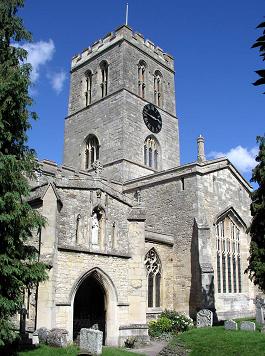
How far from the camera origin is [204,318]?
19.8 meters

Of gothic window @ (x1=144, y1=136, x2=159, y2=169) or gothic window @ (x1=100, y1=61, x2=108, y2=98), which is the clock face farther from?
gothic window @ (x1=100, y1=61, x2=108, y2=98)

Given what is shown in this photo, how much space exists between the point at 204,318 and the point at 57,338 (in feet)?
27.0

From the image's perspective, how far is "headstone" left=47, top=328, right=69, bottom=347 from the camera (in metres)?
14.1

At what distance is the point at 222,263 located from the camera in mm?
24797

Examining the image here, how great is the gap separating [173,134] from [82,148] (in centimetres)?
822

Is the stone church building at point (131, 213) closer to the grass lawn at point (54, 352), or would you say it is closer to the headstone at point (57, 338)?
the headstone at point (57, 338)

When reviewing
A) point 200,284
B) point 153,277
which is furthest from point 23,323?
point 200,284

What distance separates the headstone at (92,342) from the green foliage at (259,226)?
7609 millimetres

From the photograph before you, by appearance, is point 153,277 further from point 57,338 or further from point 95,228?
point 57,338

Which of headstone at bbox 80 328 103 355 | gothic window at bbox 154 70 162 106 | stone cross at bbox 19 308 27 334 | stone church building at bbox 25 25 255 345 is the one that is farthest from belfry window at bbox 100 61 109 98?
headstone at bbox 80 328 103 355

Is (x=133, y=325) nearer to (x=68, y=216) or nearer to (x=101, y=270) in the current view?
(x=101, y=270)

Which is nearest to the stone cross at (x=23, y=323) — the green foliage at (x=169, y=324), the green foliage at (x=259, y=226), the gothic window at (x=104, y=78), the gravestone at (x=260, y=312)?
the green foliage at (x=169, y=324)

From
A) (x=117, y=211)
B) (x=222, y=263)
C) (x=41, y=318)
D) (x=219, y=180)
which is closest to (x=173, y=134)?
(x=219, y=180)

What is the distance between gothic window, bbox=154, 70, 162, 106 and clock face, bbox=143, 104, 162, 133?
5.14ft
